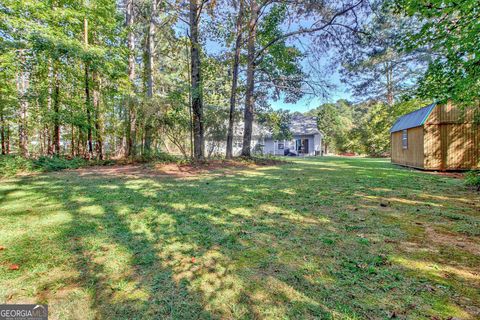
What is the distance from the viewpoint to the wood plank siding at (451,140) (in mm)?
9828

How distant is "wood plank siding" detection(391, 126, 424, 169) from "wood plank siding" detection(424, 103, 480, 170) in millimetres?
354

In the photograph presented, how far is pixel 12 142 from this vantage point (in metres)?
13.5

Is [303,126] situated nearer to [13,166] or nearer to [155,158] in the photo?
[155,158]

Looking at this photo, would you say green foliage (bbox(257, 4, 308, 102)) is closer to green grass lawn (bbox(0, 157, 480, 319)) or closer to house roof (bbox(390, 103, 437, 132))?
house roof (bbox(390, 103, 437, 132))

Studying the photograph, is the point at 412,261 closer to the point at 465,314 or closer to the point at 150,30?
the point at 465,314

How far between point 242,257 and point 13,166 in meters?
9.63

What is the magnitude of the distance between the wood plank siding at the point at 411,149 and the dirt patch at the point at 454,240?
375 inches

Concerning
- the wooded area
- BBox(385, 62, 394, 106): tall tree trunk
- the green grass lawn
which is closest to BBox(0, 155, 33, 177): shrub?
the wooded area

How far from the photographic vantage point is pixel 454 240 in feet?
9.01

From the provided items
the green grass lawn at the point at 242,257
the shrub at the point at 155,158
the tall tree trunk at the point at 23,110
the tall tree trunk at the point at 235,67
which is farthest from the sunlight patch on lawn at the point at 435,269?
the tall tree trunk at the point at 23,110

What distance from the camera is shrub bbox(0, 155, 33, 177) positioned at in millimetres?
7492

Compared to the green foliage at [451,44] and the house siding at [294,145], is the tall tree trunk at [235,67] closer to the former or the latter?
the green foliage at [451,44]

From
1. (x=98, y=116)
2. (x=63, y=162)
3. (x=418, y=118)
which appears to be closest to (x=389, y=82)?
(x=418, y=118)

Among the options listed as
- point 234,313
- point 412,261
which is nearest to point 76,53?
point 234,313
